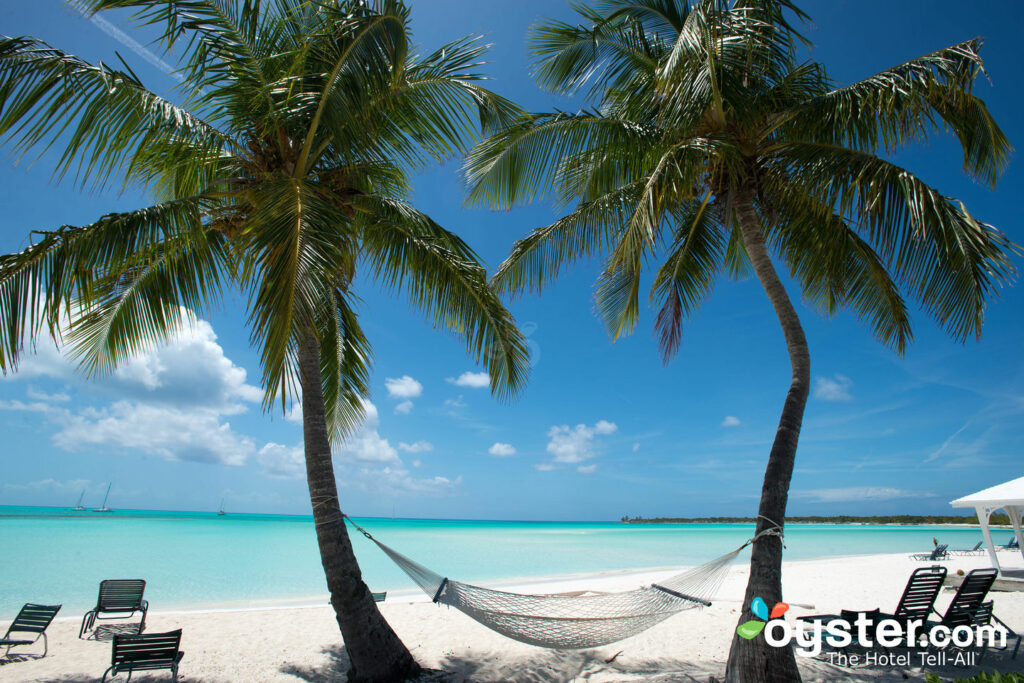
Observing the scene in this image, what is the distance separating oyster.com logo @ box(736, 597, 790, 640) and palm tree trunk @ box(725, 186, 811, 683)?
0.14 ft

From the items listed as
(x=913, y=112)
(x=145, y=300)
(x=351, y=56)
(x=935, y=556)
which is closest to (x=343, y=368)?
(x=145, y=300)

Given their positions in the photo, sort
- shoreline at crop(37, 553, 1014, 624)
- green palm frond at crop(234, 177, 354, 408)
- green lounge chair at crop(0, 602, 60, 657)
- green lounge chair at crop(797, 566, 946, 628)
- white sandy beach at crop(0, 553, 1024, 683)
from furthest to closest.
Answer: shoreline at crop(37, 553, 1014, 624)
green lounge chair at crop(0, 602, 60, 657)
green lounge chair at crop(797, 566, 946, 628)
white sandy beach at crop(0, 553, 1024, 683)
green palm frond at crop(234, 177, 354, 408)

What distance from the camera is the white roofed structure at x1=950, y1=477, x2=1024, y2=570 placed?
626 cm

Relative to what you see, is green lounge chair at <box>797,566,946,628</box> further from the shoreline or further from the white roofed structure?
the shoreline

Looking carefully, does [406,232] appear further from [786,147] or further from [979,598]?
[979,598]

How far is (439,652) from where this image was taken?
4.43 meters

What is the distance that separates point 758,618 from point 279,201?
11.3 feet

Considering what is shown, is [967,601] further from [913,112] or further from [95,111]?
[95,111]

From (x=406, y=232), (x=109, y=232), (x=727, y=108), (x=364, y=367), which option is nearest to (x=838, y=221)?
(x=727, y=108)

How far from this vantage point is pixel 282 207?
2.93 meters

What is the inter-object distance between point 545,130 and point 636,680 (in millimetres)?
4219

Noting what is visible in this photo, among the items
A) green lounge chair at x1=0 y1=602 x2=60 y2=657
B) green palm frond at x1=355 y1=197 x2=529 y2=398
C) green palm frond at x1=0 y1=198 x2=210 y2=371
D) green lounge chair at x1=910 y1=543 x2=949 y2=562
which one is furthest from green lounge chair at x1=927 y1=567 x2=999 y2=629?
green lounge chair at x1=910 y1=543 x2=949 y2=562

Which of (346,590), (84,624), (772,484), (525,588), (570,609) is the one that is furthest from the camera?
(525,588)

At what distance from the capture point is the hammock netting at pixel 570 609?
3326mm
